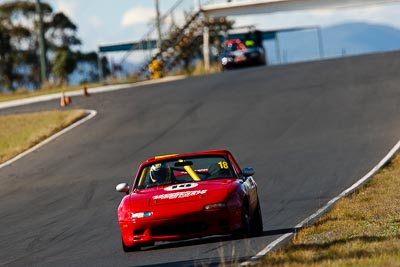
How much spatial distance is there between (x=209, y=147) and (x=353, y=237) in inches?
660

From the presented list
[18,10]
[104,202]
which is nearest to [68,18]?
[18,10]

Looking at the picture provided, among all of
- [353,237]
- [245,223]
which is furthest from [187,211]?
[353,237]

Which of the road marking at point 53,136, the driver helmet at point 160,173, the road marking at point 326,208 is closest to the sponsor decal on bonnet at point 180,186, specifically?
the driver helmet at point 160,173

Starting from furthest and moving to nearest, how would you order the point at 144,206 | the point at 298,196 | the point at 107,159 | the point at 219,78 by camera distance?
the point at 219,78 → the point at 107,159 → the point at 298,196 → the point at 144,206

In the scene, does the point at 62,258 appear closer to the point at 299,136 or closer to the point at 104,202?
the point at 104,202

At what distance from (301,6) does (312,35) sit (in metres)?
32.2

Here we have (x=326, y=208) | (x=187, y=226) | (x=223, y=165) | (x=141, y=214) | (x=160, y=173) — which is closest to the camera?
(x=187, y=226)

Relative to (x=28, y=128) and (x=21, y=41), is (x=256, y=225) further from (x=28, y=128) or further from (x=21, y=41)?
(x=21, y=41)

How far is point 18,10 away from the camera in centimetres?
8831

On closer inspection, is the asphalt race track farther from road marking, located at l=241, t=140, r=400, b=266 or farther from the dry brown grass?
the dry brown grass

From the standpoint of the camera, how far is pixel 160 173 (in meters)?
14.7

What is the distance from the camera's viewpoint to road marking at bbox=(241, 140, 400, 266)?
38.8 ft

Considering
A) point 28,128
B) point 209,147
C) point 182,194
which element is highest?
point 182,194

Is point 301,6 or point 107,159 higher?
point 301,6
